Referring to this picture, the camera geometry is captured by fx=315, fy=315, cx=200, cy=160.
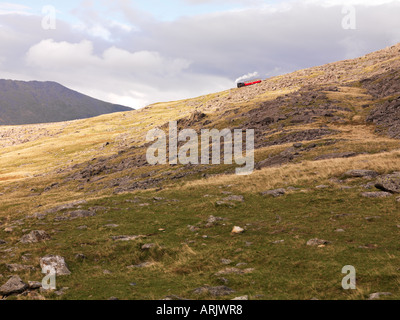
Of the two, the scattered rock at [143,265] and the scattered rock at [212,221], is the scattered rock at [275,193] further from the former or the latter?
the scattered rock at [143,265]

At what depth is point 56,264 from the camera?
17.9 m

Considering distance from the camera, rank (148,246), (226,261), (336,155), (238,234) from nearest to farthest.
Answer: (226,261), (148,246), (238,234), (336,155)

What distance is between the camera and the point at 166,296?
13.0m

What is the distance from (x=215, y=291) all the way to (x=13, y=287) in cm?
952

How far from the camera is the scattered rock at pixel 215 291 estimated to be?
1312cm

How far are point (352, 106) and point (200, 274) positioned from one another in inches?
2967

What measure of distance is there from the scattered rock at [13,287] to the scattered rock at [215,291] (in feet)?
27.3

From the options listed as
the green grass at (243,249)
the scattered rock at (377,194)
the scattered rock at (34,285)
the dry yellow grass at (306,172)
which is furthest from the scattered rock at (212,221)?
the scattered rock at (34,285)

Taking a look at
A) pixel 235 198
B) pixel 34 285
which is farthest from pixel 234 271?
pixel 235 198

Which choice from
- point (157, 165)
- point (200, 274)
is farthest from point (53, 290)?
point (157, 165)

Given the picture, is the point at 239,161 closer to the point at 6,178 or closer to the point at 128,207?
the point at 128,207

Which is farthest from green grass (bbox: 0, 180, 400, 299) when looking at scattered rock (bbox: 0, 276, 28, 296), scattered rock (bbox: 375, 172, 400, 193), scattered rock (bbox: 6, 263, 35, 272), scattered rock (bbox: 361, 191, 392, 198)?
scattered rock (bbox: 375, 172, 400, 193)

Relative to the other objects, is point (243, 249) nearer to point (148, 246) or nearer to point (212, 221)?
point (148, 246)

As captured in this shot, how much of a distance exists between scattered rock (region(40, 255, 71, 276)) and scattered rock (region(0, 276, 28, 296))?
222 centimetres
